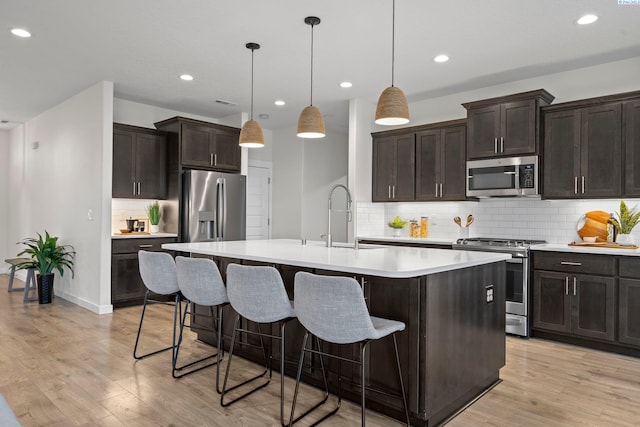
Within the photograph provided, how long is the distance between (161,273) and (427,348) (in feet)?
6.53

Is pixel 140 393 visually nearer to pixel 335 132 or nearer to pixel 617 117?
pixel 617 117

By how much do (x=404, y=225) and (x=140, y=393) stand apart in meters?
3.87

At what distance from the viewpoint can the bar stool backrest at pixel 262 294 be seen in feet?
7.86

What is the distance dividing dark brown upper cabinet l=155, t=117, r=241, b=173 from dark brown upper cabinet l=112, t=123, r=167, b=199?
34 centimetres

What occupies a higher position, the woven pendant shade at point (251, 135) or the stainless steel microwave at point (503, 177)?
the woven pendant shade at point (251, 135)

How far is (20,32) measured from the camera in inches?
145

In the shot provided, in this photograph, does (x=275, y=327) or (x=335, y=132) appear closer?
(x=275, y=327)

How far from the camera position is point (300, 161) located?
748 cm

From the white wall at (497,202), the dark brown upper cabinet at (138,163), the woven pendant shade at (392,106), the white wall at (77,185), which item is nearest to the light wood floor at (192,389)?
the white wall at (77,185)

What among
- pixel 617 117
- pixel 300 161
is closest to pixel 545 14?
pixel 617 117

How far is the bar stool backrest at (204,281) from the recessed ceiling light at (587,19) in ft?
10.9

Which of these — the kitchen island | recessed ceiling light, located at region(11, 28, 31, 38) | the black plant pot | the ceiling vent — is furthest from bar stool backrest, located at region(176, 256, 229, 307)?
the black plant pot

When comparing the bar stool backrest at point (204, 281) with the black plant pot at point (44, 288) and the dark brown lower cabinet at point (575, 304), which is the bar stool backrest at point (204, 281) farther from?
the black plant pot at point (44, 288)

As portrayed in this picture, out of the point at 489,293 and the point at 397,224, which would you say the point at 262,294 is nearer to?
the point at 489,293
